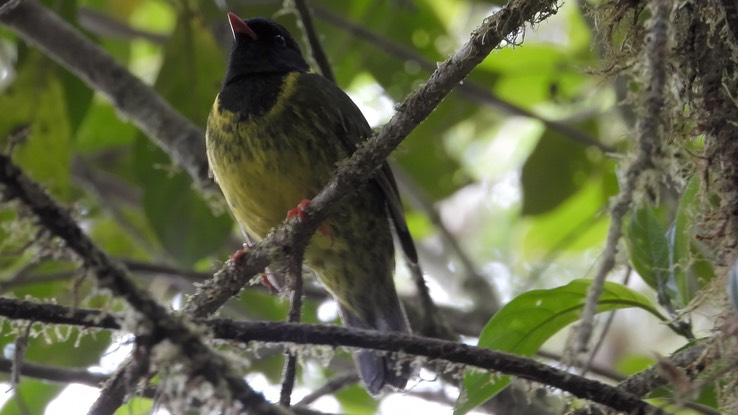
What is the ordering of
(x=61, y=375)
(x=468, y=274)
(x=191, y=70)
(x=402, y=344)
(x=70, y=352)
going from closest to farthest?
1. (x=402, y=344)
2. (x=61, y=375)
3. (x=70, y=352)
4. (x=191, y=70)
5. (x=468, y=274)

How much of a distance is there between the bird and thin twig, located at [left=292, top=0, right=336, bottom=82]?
68 millimetres

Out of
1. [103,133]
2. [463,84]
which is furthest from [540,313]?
[103,133]

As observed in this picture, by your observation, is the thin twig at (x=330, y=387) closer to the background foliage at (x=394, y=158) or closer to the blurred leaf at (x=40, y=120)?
the background foliage at (x=394, y=158)

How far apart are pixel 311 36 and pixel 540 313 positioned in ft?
4.72

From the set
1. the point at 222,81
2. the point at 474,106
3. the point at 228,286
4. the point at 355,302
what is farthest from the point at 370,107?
the point at 228,286

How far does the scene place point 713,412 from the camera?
6.81 feet

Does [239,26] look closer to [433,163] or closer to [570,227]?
[433,163]

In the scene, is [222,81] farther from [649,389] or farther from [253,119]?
[649,389]

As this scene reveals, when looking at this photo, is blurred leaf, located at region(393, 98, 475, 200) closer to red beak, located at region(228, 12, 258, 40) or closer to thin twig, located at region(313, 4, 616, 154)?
thin twig, located at region(313, 4, 616, 154)

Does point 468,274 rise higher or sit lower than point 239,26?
lower

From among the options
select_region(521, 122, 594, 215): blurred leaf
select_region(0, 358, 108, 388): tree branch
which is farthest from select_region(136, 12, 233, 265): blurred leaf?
select_region(521, 122, 594, 215): blurred leaf

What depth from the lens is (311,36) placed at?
322cm

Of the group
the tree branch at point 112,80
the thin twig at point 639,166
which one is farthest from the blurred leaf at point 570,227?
the thin twig at point 639,166

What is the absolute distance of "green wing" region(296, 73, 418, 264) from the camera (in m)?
3.25
